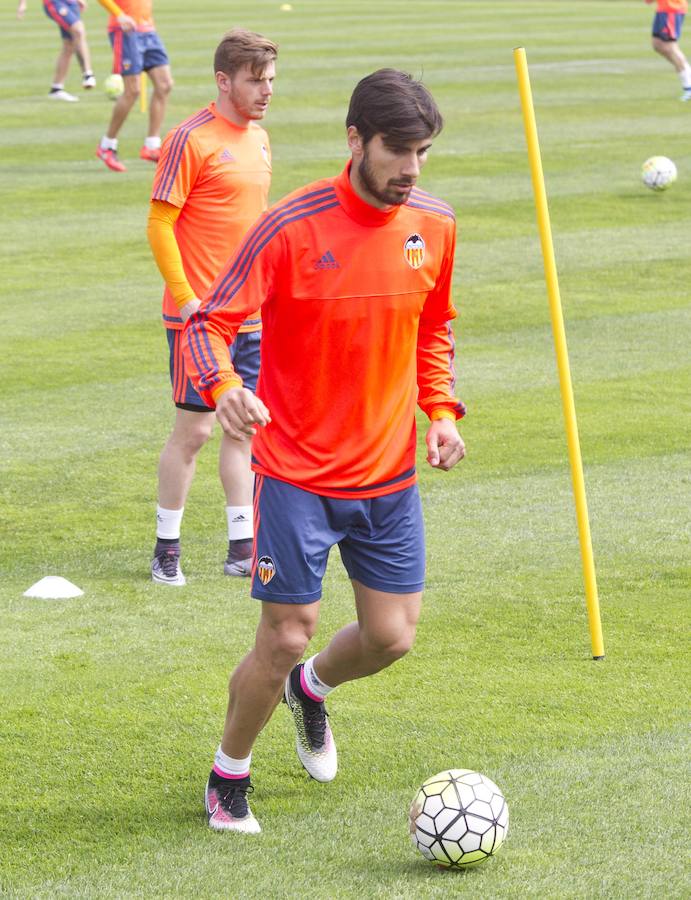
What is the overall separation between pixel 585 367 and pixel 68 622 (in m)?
5.47

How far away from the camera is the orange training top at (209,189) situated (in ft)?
24.1

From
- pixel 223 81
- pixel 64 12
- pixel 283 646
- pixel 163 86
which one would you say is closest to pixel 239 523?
pixel 223 81

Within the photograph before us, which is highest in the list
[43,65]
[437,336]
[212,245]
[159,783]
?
[437,336]

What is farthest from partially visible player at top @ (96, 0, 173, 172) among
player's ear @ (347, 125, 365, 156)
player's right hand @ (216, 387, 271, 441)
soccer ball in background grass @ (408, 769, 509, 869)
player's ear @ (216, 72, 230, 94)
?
soccer ball in background grass @ (408, 769, 509, 869)

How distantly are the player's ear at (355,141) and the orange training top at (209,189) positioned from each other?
2.77 metres

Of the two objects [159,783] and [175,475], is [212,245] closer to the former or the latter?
[175,475]

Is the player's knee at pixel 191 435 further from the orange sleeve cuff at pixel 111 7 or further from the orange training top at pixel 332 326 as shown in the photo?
the orange sleeve cuff at pixel 111 7

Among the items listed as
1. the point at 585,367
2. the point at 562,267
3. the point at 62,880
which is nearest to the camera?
the point at 62,880

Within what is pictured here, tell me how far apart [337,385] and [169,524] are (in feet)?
9.82

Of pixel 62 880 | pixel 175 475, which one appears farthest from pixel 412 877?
pixel 175 475

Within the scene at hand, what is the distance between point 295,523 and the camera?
15.9 feet

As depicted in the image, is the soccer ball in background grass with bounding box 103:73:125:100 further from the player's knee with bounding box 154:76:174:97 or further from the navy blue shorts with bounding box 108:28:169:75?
the player's knee with bounding box 154:76:174:97

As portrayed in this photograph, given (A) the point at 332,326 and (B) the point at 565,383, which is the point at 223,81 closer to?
(B) the point at 565,383

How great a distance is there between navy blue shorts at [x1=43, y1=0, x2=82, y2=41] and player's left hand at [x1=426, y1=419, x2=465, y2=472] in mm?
19254
